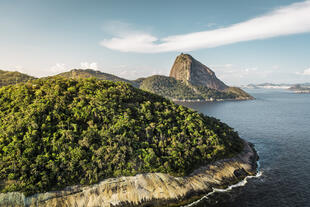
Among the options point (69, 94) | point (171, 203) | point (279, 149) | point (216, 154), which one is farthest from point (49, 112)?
point (279, 149)

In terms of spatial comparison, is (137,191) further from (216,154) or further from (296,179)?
(296,179)

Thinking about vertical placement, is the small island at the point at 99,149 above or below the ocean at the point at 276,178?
above

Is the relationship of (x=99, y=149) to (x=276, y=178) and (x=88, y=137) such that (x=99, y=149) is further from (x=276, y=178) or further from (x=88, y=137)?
(x=276, y=178)

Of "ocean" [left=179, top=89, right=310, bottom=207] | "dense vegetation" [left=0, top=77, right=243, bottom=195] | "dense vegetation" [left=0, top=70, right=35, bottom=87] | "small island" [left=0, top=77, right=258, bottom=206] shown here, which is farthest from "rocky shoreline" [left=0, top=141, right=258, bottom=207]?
"dense vegetation" [left=0, top=70, right=35, bottom=87]

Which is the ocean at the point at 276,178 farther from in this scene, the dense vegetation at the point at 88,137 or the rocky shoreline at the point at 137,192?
the dense vegetation at the point at 88,137

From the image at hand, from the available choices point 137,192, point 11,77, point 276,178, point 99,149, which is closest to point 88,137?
point 99,149

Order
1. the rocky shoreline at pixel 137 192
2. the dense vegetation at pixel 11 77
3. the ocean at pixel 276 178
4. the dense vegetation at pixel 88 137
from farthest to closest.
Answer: the dense vegetation at pixel 11 77, the ocean at pixel 276 178, the dense vegetation at pixel 88 137, the rocky shoreline at pixel 137 192

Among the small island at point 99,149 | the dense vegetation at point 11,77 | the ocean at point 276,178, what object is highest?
the dense vegetation at point 11,77

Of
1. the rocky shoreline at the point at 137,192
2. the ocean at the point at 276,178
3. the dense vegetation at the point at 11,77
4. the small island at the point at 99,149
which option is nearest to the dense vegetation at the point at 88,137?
the small island at the point at 99,149
